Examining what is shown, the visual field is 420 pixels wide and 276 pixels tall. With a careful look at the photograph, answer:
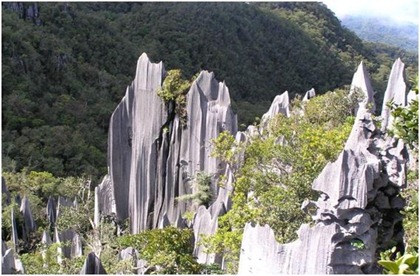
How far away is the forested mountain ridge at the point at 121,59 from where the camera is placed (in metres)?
34.8

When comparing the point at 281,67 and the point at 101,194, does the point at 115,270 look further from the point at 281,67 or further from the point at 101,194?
the point at 281,67

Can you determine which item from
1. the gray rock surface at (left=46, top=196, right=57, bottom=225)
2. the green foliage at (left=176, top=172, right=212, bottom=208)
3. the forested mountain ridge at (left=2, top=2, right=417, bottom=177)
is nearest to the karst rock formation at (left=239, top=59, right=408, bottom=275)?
the green foliage at (left=176, top=172, right=212, bottom=208)

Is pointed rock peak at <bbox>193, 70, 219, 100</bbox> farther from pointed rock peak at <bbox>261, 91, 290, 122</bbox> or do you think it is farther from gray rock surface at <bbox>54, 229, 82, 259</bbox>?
gray rock surface at <bbox>54, 229, 82, 259</bbox>

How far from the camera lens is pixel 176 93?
16891 millimetres

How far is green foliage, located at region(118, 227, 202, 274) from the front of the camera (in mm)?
9594

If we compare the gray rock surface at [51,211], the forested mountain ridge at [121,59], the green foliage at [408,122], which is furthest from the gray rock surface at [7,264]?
the forested mountain ridge at [121,59]

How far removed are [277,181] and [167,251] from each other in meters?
2.31

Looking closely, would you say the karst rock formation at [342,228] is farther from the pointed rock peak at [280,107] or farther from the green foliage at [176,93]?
the pointed rock peak at [280,107]

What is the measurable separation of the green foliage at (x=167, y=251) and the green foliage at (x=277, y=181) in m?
0.54

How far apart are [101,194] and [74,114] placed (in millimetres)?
22783

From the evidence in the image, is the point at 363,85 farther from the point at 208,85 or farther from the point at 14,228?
the point at 14,228

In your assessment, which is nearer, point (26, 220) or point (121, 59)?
point (26, 220)

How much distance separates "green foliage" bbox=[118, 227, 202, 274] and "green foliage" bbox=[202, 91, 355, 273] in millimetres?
537

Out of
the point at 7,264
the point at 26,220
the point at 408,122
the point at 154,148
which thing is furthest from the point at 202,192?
the point at 408,122
